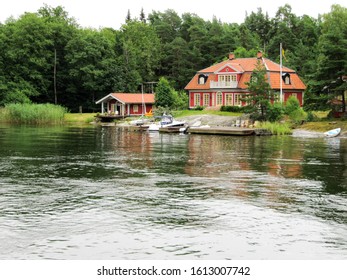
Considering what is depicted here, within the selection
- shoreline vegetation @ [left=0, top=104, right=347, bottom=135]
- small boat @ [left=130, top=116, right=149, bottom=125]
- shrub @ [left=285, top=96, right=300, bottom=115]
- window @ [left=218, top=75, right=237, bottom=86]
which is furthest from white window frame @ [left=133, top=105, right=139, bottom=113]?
shrub @ [left=285, top=96, right=300, bottom=115]

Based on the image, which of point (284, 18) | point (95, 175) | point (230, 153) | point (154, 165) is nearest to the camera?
point (95, 175)

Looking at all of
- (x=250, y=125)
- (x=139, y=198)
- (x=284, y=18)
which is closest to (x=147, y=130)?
(x=250, y=125)

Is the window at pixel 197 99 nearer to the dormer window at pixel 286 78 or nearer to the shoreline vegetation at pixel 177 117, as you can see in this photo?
the shoreline vegetation at pixel 177 117

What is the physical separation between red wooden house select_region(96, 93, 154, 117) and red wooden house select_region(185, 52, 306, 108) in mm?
9265

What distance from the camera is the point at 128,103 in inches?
3250

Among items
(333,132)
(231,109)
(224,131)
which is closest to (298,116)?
(333,132)

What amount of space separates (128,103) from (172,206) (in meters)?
65.1

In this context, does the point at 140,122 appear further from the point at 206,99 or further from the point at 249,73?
the point at 249,73

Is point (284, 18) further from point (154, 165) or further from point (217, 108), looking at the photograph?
point (154, 165)

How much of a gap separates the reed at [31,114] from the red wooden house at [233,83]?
19449 millimetres

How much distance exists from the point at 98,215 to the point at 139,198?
2918 millimetres

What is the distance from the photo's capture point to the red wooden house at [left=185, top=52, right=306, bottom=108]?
73062 mm

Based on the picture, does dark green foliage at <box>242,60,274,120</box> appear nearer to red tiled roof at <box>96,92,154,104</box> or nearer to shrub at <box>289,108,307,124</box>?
shrub at <box>289,108,307,124</box>

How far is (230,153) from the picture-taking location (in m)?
35.7
